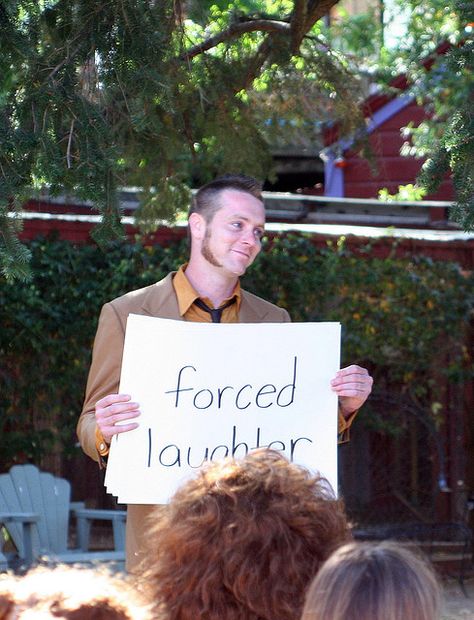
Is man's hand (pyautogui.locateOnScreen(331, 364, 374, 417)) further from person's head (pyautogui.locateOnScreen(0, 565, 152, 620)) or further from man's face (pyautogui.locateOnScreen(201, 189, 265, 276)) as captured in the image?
person's head (pyautogui.locateOnScreen(0, 565, 152, 620))

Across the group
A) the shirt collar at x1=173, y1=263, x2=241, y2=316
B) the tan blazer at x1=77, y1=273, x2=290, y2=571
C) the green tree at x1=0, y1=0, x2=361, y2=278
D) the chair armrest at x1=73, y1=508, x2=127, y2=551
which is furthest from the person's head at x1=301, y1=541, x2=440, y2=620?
the chair armrest at x1=73, y1=508, x2=127, y2=551

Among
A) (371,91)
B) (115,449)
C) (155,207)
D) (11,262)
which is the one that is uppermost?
(371,91)

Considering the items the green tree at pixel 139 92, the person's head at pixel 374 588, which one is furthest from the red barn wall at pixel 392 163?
the person's head at pixel 374 588

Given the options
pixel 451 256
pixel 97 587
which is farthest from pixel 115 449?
pixel 451 256

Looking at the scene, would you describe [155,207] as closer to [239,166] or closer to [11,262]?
[239,166]

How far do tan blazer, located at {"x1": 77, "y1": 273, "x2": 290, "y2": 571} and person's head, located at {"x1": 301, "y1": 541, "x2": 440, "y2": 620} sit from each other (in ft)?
5.37

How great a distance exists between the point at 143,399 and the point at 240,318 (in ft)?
1.80

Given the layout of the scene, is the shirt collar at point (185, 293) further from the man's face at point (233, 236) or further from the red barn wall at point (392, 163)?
the red barn wall at point (392, 163)

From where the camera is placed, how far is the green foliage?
7.43 metres

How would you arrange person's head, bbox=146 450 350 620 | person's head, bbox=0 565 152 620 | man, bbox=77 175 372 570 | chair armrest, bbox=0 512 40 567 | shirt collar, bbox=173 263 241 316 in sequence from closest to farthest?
person's head, bbox=0 565 152 620 → person's head, bbox=146 450 350 620 → man, bbox=77 175 372 570 → shirt collar, bbox=173 263 241 316 → chair armrest, bbox=0 512 40 567

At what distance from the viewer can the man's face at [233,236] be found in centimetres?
330

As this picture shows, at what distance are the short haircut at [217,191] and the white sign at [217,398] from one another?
1.46 ft

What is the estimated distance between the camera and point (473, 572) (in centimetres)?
852

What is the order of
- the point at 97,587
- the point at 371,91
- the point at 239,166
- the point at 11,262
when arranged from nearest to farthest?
the point at 97,587 → the point at 11,262 → the point at 239,166 → the point at 371,91
